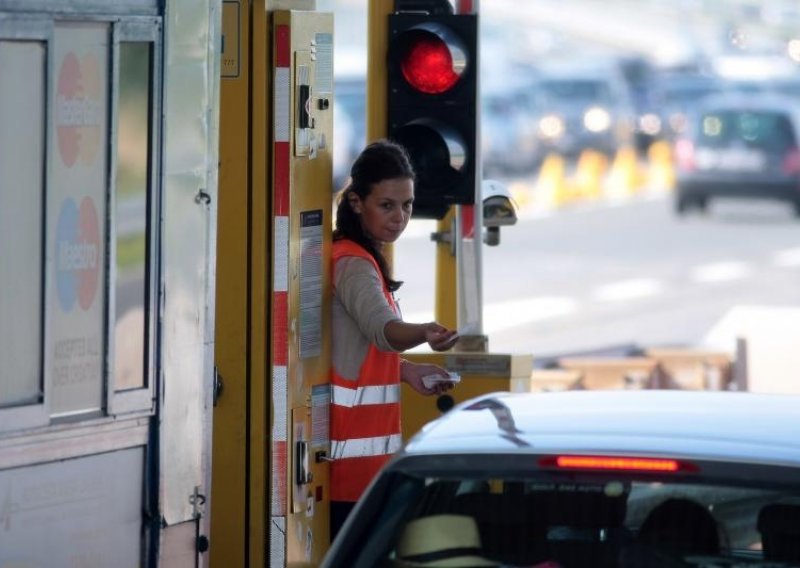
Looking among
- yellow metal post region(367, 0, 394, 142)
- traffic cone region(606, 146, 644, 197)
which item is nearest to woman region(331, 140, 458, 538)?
yellow metal post region(367, 0, 394, 142)

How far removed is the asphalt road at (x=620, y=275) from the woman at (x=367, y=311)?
9022 millimetres

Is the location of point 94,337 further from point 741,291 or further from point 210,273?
point 741,291

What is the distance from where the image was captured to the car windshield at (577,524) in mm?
4023

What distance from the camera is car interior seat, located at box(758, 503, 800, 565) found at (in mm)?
4047

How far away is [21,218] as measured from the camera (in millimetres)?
5141

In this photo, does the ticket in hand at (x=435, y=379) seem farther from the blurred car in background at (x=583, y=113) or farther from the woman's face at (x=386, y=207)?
the blurred car in background at (x=583, y=113)

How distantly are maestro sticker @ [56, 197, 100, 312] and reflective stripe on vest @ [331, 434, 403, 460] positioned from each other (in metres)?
1.34

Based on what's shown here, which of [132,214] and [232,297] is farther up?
[132,214]

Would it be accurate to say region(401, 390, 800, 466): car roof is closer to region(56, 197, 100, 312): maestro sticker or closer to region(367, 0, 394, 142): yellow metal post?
region(56, 197, 100, 312): maestro sticker

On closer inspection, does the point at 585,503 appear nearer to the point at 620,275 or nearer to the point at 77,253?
the point at 77,253

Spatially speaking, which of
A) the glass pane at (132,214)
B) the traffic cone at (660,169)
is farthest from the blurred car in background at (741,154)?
the glass pane at (132,214)

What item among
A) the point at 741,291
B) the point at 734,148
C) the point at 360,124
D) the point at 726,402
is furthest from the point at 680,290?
the point at 726,402

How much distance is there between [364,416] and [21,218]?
164 centimetres

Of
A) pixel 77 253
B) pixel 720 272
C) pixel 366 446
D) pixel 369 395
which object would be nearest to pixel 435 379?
pixel 369 395
